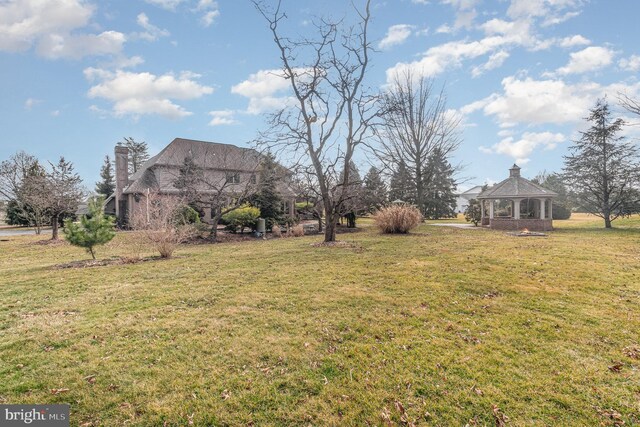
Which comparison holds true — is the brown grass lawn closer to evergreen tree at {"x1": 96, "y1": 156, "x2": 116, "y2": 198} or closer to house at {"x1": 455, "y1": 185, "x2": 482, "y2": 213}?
evergreen tree at {"x1": 96, "y1": 156, "x2": 116, "y2": 198}

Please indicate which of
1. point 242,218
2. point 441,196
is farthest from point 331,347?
point 441,196

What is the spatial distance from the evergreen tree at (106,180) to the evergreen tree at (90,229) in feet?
114

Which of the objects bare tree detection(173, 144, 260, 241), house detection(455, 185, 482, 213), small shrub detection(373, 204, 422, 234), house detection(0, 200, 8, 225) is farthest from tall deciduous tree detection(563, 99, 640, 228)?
house detection(0, 200, 8, 225)

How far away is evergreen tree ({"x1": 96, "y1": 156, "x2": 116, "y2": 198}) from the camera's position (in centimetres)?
3944

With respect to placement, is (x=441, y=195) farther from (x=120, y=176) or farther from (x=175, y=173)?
(x=120, y=176)

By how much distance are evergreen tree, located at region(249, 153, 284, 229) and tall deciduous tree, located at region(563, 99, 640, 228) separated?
2243 centimetres

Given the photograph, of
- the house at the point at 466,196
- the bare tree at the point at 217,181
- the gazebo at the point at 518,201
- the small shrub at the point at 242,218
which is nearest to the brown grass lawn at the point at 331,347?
the bare tree at the point at 217,181

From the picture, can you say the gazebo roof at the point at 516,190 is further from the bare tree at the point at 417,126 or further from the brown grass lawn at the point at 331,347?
the brown grass lawn at the point at 331,347

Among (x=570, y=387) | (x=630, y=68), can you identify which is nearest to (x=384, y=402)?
(x=570, y=387)

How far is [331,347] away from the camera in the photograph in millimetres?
4070

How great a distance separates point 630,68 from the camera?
13.8 meters

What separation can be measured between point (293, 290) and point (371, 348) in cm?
276

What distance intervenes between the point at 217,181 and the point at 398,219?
17.8m

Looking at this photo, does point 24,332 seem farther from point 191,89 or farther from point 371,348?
point 191,89
